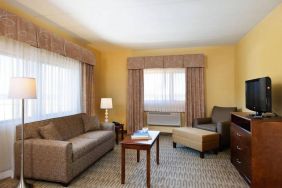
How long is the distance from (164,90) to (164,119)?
818 millimetres

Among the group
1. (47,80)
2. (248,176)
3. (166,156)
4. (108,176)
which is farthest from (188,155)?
(47,80)

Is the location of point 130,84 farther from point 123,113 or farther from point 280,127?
point 280,127

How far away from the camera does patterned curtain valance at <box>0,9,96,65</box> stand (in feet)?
8.00

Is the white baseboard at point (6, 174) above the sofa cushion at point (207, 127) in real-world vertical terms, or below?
below

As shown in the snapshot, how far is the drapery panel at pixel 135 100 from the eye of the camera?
17.6 ft

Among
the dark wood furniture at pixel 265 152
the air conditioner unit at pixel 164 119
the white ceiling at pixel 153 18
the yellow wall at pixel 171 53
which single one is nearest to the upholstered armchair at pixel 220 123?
the yellow wall at pixel 171 53

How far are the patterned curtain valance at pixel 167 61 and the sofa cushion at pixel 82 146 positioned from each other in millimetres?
2807

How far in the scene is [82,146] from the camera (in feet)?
9.20

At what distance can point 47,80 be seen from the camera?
344 cm

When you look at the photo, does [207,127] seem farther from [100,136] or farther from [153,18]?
[153,18]

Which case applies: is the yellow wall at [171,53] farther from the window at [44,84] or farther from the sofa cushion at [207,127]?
the window at [44,84]

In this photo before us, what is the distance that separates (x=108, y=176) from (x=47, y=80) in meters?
2.04

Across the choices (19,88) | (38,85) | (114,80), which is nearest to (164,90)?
(114,80)

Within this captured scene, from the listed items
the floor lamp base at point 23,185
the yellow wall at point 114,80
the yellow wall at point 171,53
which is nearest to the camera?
the floor lamp base at point 23,185
